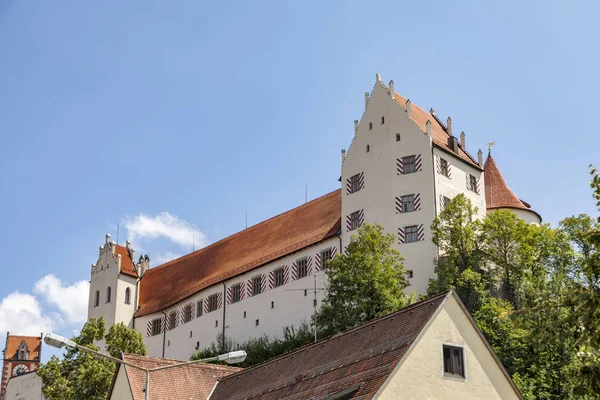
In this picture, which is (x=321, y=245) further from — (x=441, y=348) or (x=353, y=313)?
(x=441, y=348)

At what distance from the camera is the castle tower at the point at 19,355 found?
122m

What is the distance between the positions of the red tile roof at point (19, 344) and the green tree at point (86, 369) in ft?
264

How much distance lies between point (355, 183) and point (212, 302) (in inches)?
604

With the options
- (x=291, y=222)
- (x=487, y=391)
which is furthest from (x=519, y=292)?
(x=487, y=391)

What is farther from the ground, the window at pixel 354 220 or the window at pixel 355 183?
the window at pixel 355 183

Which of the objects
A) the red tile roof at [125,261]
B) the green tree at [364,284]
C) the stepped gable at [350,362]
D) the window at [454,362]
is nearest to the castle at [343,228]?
the green tree at [364,284]

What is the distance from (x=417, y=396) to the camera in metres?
22.4

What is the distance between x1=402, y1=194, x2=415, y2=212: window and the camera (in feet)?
189

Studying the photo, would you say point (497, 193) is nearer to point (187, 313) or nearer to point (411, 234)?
point (411, 234)

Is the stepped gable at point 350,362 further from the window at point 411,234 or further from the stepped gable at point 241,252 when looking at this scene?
the stepped gable at point 241,252

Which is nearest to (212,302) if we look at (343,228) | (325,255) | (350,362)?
(325,255)

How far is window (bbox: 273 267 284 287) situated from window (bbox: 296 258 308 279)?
5.54ft

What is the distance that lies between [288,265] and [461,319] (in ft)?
130

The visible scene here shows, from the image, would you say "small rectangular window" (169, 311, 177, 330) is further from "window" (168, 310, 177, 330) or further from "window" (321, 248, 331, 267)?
"window" (321, 248, 331, 267)
